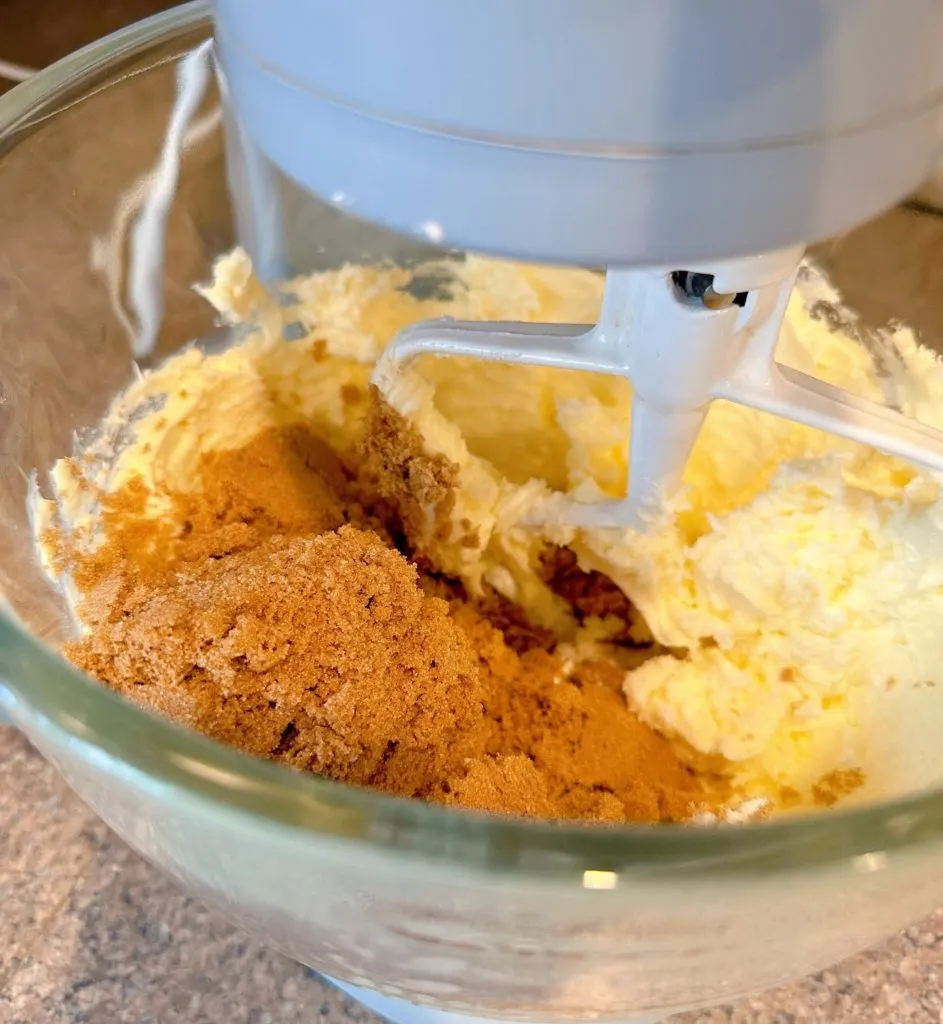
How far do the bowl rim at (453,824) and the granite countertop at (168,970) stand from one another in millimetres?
229

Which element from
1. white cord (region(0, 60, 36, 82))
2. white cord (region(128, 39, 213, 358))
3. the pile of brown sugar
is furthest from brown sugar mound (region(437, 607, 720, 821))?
white cord (region(0, 60, 36, 82))

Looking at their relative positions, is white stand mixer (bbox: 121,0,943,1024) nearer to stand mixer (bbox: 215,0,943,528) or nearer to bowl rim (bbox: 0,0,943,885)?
stand mixer (bbox: 215,0,943,528)

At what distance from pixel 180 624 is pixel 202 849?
Result: 14cm

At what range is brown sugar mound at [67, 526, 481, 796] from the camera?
466 mm

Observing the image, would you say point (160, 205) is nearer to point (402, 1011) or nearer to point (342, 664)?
point (342, 664)

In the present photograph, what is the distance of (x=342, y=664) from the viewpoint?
1.58 feet

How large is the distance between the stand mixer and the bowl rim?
16cm

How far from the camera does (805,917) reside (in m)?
0.34

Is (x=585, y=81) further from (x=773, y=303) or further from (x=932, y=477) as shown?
(x=932, y=477)

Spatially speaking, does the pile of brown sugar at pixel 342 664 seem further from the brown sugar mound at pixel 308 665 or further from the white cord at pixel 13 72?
the white cord at pixel 13 72

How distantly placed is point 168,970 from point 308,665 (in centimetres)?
18

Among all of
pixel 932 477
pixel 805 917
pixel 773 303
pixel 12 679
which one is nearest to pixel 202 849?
pixel 12 679

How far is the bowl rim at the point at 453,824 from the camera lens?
0.29m

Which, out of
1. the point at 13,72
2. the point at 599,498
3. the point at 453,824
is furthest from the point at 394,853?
the point at 13,72
